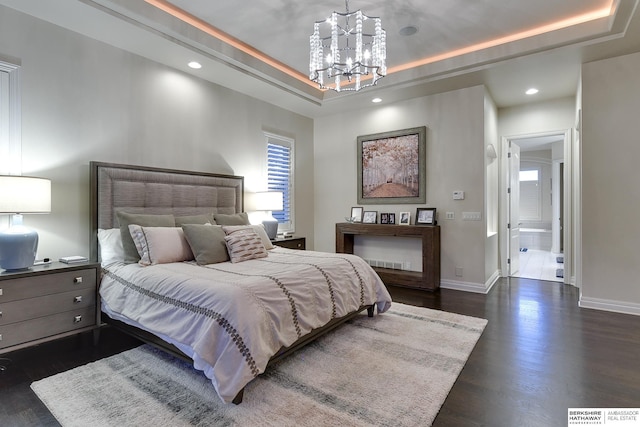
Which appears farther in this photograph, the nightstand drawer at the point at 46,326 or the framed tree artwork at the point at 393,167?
the framed tree artwork at the point at 393,167

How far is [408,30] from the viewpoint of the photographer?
3.50 meters

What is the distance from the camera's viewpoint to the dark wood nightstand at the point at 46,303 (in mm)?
2320

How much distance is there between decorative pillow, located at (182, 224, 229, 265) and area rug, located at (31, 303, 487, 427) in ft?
2.79

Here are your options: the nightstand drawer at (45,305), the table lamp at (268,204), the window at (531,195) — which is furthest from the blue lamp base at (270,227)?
the window at (531,195)

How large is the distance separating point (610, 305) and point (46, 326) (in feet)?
17.9

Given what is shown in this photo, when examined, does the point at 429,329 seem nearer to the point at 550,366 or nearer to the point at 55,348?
the point at 550,366

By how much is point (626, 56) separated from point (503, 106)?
72.8 inches

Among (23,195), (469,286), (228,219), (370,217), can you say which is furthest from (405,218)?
(23,195)

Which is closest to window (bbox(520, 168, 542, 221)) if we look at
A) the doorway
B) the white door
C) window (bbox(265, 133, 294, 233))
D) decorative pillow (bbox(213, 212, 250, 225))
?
the doorway

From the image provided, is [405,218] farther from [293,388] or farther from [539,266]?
[293,388]

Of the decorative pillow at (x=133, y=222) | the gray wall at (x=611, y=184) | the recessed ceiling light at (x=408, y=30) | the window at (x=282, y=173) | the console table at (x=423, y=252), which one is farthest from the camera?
the window at (x=282, y=173)

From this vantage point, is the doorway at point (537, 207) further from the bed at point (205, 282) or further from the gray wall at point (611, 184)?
the bed at point (205, 282)

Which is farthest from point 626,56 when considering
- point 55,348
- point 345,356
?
point 55,348
